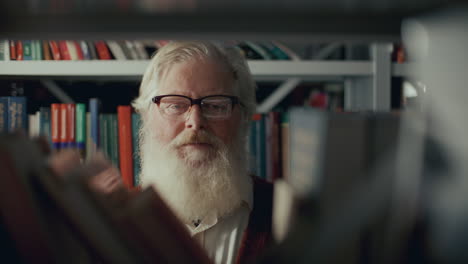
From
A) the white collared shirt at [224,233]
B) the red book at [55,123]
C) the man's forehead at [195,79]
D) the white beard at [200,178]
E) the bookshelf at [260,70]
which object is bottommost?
the white collared shirt at [224,233]

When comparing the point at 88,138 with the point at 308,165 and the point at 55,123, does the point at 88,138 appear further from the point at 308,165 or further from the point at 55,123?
the point at 308,165


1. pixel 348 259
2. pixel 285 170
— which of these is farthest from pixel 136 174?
pixel 348 259

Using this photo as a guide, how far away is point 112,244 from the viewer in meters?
0.38

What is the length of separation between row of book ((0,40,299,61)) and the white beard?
43 centimetres

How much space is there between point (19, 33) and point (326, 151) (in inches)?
13.0

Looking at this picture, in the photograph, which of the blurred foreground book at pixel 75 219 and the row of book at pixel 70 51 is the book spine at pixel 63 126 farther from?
the blurred foreground book at pixel 75 219

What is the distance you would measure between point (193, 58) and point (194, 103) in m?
0.16

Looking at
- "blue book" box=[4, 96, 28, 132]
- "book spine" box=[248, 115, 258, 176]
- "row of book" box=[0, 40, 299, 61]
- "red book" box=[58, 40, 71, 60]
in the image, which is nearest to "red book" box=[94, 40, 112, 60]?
"row of book" box=[0, 40, 299, 61]

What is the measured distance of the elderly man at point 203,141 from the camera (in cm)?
125

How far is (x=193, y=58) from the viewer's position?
1.30m

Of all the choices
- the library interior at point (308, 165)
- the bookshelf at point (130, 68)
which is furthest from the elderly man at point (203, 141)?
the library interior at point (308, 165)

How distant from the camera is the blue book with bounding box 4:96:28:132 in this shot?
61.4 inches

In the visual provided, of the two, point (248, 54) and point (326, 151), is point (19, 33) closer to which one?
point (326, 151)

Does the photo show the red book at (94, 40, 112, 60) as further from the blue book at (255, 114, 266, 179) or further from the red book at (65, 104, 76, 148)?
the blue book at (255, 114, 266, 179)
